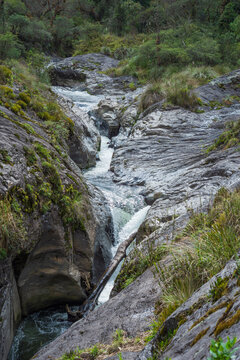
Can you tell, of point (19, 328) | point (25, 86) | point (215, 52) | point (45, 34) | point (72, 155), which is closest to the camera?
point (19, 328)

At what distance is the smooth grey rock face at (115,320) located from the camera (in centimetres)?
330

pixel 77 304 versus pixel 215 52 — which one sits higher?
pixel 215 52

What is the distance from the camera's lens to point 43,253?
5355 millimetres

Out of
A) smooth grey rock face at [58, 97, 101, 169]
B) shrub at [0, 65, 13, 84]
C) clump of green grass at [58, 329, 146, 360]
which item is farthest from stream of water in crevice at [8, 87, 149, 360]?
shrub at [0, 65, 13, 84]

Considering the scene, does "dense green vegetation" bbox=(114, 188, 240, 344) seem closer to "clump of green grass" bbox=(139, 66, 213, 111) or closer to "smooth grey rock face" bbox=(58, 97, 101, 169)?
"smooth grey rock face" bbox=(58, 97, 101, 169)

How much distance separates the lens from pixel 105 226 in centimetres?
723

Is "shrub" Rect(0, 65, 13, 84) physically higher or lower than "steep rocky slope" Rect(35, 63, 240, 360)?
higher

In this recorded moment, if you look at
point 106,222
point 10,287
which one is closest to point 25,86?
point 106,222

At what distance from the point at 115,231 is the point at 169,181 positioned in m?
A: 2.36

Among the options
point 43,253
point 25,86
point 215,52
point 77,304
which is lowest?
point 77,304

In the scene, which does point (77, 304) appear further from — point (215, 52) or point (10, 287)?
point (215, 52)

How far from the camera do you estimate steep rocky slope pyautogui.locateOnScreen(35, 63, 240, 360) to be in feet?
7.52

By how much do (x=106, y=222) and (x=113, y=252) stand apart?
75 centimetres

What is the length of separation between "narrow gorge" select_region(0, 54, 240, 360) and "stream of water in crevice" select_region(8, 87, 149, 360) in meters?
0.02
